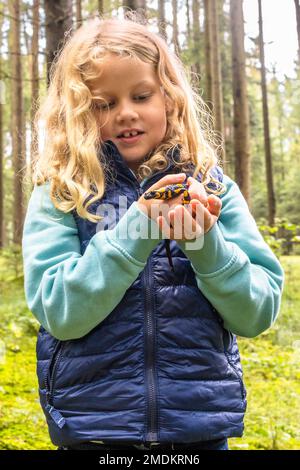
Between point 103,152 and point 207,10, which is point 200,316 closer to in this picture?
point 103,152

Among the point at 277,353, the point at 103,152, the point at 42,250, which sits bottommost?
the point at 277,353

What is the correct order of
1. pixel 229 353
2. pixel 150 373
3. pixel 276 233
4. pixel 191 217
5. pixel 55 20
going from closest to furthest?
pixel 191 217 < pixel 150 373 < pixel 229 353 < pixel 55 20 < pixel 276 233

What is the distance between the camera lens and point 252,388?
5.34 meters

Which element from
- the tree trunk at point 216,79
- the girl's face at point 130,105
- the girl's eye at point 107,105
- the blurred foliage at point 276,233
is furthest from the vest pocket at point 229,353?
the tree trunk at point 216,79

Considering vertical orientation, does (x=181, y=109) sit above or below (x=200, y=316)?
above

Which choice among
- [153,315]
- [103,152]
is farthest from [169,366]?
[103,152]

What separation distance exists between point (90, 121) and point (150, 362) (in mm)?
786

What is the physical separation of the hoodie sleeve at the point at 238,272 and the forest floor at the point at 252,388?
200 centimetres

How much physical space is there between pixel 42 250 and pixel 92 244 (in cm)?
17

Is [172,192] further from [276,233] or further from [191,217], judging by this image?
[276,233]

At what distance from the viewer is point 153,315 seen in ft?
5.20

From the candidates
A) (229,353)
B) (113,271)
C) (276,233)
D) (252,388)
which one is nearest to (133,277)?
(113,271)

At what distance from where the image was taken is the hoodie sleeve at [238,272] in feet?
5.10

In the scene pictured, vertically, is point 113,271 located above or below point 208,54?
below
